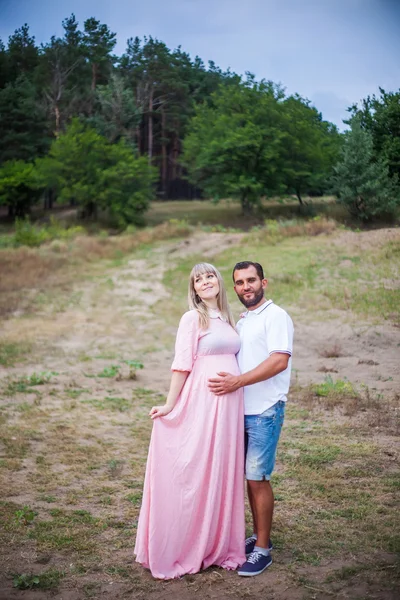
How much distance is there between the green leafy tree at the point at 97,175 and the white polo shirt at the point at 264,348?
115ft

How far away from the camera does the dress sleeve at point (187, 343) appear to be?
3.80 metres

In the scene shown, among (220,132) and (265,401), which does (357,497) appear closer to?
(265,401)

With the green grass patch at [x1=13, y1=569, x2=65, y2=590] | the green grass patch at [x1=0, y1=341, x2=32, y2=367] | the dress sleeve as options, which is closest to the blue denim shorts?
the dress sleeve

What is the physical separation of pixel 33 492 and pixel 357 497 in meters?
3.05

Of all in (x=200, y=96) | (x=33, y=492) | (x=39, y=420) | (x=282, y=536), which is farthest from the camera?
(x=200, y=96)

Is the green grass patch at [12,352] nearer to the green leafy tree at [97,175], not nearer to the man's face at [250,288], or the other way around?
the man's face at [250,288]

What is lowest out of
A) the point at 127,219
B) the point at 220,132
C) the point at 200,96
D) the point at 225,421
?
the point at 225,421

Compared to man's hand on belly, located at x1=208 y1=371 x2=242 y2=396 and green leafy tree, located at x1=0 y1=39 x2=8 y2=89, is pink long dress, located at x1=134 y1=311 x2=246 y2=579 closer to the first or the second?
man's hand on belly, located at x1=208 y1=371 x2=242 y2=396

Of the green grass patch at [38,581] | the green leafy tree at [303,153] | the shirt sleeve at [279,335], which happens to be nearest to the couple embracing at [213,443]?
the shirt sleeve at [279,335]

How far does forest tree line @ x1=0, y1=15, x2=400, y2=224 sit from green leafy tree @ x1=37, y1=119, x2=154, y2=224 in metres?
0.08

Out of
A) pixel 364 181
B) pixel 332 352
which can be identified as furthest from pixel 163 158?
pixel 332 352

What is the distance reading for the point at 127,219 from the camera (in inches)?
1529

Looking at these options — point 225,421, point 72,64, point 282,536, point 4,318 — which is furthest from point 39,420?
point 72,64

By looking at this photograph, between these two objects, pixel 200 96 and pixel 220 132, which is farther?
pixel 200 96
